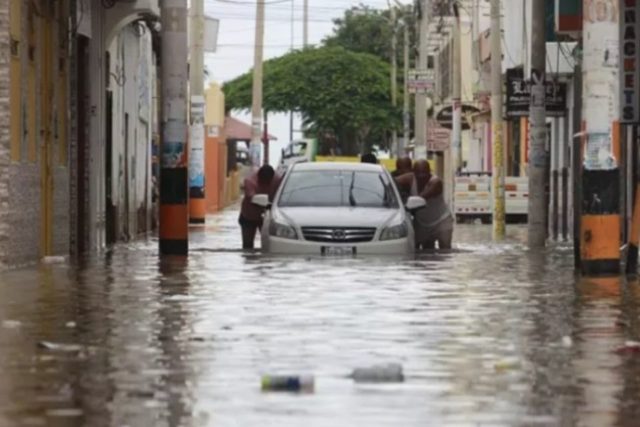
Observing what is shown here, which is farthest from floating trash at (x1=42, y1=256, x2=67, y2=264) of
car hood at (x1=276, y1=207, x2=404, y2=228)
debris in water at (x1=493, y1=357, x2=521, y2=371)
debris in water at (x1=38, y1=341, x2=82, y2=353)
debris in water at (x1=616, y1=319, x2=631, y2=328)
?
debris in water at (x1=493, y1=357, x2=521, y2=371)

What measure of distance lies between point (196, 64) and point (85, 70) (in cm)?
2514

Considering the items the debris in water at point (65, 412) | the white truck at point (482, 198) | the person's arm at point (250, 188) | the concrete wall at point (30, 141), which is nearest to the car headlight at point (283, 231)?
the concrete wall at point (30, 141)

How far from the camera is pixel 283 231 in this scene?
2716cm

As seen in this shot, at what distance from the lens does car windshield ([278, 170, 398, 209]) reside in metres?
→ 28.2

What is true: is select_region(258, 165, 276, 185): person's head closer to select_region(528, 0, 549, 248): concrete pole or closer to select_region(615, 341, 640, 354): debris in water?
select_region(528, 0, 549, 248): concrete pole

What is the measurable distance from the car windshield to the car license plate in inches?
53.0

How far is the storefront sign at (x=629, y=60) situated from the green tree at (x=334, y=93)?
7548 cm

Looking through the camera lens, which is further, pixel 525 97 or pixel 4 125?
pixel 525 97

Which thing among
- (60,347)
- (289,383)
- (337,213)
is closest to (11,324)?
(60,347)

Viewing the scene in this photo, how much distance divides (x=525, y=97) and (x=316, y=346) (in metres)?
27.3

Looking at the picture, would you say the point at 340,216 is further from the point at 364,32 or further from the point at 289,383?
the point at 364,32

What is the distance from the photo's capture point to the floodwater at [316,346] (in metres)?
10.4

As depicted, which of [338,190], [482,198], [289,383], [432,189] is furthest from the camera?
[482,198]

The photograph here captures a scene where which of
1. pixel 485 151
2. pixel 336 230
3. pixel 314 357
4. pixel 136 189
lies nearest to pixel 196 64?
pixel 136 189
